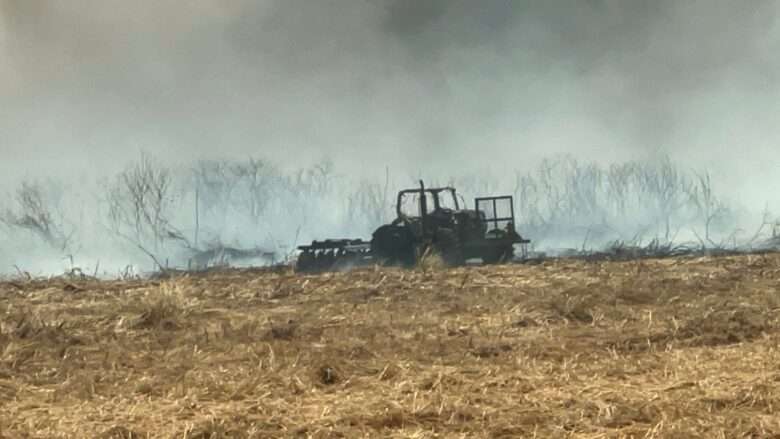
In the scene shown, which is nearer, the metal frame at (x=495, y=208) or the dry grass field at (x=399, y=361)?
the dry grass field at (x=399, y=361)

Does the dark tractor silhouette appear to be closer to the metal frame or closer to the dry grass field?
the metal frame

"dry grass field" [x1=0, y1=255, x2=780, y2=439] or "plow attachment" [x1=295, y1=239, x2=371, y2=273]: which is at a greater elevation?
"plow attachment" [x1=295, y1=239, x2=371, y2=273]

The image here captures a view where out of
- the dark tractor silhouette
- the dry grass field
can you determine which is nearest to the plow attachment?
the dark tractor silhouette

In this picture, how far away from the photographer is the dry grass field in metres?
6.05

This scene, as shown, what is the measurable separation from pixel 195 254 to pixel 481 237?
19.4 m

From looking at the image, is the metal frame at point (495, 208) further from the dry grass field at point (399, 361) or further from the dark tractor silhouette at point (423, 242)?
the dry grass field at point (399, 361)

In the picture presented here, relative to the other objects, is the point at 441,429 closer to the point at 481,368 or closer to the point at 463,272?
the point at 481,368

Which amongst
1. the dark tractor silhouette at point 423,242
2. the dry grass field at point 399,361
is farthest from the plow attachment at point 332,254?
the dry grass field at point 399,361

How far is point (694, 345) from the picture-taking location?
29.6ft

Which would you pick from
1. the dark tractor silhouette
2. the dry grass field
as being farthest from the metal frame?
the dry grass field

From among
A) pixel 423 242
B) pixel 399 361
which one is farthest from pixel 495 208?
pixel 399 361

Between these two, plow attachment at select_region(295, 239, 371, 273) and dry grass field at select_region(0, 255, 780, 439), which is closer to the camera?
dry grass field at select_region(0, 255, 780, 439)

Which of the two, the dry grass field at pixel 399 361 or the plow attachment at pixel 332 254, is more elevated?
the plow attachment at pixel 332 254

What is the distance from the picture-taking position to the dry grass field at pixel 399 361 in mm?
6051
